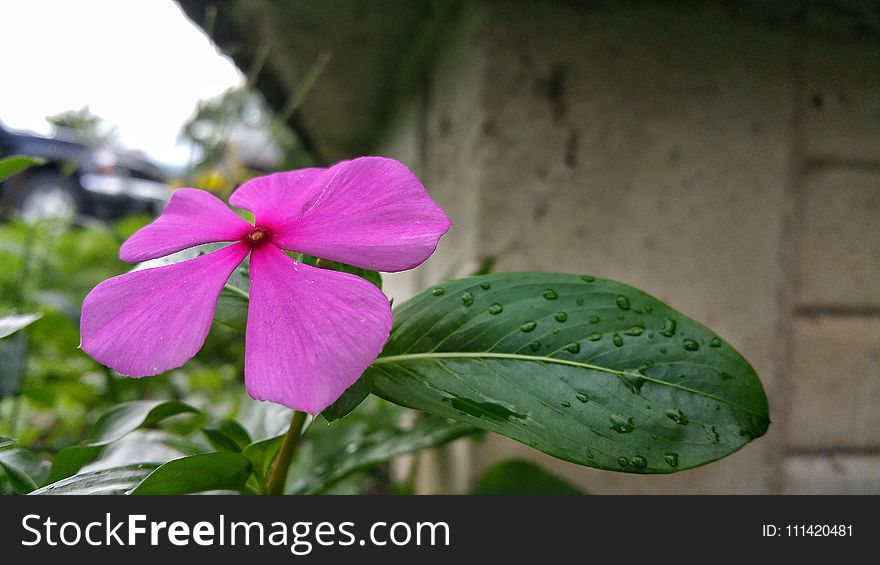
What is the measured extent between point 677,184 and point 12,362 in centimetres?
88

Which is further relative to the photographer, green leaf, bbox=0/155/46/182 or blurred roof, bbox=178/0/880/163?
blurred roof, bbox=178/0/880/163

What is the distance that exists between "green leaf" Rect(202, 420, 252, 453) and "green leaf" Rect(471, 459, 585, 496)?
15.1 inches

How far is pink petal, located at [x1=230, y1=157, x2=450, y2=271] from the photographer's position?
0.33m

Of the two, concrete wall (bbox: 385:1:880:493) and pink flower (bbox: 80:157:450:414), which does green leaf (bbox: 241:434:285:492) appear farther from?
concrete wall (bbox: 385:1:880:493)

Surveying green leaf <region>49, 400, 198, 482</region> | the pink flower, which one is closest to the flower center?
the pink flower

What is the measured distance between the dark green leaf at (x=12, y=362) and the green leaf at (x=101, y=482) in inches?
11.6

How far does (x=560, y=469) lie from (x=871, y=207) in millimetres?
531

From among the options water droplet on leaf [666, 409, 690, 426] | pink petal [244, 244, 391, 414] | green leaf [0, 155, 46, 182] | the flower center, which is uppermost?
green leaf [0, 155, 46, 182]

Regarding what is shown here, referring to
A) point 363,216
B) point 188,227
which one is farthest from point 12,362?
point 363,216

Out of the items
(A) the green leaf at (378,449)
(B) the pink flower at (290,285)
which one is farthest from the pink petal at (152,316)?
(A) the green leaf at (378,449)

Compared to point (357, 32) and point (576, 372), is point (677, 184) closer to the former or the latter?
point (576, 372)

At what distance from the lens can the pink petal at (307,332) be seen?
298mm

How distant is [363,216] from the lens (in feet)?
1.12

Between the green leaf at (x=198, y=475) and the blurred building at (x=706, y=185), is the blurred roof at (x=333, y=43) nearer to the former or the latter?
the blurred building at (x=706, y=185)
